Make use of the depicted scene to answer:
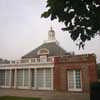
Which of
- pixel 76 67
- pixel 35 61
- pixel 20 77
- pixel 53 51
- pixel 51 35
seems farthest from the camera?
pixel 51 35

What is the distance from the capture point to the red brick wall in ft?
61.7

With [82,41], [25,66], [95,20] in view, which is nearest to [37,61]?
[25,66]

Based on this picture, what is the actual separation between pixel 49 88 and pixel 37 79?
2.59m

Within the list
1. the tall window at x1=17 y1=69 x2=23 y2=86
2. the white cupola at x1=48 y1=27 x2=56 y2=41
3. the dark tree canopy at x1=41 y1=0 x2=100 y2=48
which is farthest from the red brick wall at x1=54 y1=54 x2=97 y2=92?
the dark tree canopy at x1=41 y1=0 x2=100 y2=48

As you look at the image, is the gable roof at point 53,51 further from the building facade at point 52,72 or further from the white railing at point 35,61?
the white railing at point 35,61

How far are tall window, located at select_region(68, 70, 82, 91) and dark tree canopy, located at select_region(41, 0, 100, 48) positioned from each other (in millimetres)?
13050

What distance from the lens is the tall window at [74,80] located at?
63.6ft

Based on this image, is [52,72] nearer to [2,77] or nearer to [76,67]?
[76,67]

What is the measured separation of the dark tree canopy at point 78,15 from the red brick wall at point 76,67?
12222 mm

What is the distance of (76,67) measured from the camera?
19.7 m

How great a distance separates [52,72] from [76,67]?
387 centimetres

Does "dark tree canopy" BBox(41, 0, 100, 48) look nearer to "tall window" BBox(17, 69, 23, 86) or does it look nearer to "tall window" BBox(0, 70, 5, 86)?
"tall window" BBox(17, 69, 23, 86)

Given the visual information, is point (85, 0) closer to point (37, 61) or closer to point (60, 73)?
point (60, 73)

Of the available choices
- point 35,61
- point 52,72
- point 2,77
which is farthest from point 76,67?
point 2,77
